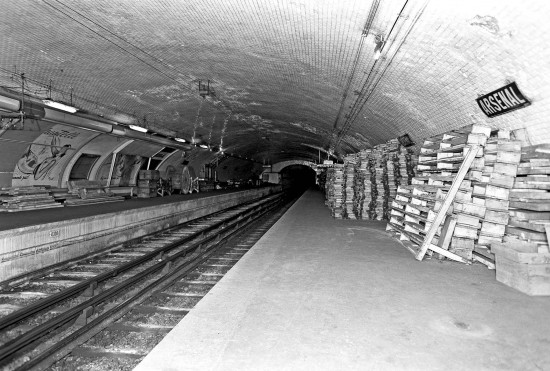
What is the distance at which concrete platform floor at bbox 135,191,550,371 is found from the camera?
3449mm

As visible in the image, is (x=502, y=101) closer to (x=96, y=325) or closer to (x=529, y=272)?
(x=529, y=272)

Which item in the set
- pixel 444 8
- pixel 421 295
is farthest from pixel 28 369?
pixel 444 8

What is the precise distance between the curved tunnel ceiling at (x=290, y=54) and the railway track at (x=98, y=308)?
5.26 m

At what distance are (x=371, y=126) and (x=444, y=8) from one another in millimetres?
9422

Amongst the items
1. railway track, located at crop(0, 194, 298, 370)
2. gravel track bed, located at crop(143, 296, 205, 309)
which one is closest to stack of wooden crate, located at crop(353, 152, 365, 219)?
railway track, located at crop(0, 194, 298, 370)

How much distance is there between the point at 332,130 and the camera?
1953 cm

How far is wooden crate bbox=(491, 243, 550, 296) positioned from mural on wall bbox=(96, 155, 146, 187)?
17.2m

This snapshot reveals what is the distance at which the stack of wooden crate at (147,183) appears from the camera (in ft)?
67.0

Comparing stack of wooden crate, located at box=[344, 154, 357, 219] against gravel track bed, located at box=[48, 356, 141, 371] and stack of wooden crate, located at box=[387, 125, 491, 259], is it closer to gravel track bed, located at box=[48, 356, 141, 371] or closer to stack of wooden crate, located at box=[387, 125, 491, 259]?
stack of wooden crate, located at box=[387, 125, 491, 259]

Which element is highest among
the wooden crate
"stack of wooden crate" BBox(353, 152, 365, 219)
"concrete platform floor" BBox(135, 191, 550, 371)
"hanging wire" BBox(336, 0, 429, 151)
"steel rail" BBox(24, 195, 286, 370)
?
"hanging wire" BBox(336, 0, 429, 151)

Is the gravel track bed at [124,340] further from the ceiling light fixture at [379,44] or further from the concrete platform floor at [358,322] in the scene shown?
the ceiling light fixture at [379,44]

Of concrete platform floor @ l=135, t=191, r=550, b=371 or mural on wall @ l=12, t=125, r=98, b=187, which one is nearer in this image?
concrete platform floor @ l=135, t=191, r=550, b=371

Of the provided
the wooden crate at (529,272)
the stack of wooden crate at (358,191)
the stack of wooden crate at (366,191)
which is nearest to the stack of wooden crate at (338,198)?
the stack of wooden crate at (358,191)

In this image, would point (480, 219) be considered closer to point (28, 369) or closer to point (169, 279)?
point (169, 279)
